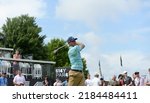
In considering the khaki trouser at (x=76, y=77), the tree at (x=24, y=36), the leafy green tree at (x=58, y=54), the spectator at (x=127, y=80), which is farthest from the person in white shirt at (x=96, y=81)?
the leafy green tree at (x=58, y=54)

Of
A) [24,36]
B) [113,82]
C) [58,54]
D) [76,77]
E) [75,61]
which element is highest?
[24,36]

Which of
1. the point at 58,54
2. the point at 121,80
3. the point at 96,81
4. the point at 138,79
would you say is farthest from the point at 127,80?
the point at 58,54

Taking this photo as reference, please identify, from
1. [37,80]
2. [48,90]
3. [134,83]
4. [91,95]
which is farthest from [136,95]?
[37,80]

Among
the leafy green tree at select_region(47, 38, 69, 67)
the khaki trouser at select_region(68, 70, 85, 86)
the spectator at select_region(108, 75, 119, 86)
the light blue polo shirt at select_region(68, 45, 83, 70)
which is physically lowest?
the khaki trouser at select_region(68, 70, 85, 86)

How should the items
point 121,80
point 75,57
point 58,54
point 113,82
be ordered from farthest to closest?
point 58,54, point 113,82, point 121,80, point 75,57

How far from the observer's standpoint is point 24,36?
7731 cm

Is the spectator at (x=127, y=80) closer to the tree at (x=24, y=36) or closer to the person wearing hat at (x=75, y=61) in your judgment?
the person wearing hat at (x=75, y=61)

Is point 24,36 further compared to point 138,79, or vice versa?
point 24,36

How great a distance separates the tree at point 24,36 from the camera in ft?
251

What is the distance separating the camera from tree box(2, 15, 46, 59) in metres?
76.5

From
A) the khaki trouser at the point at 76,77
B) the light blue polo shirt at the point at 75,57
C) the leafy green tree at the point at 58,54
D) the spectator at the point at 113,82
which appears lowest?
the khaki trouser at the point at 76,77

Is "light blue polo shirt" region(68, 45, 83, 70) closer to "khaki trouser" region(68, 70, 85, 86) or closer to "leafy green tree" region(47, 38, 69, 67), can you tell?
"khaki trouser" region(68, 70, 85, 86)

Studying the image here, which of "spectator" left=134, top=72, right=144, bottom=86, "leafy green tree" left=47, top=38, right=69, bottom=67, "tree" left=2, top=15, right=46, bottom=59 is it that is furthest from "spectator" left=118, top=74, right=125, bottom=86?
"leafy green tree" left=47, top=38, right=69, bottom=67

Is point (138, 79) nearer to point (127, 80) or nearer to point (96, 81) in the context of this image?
point (127, 80)
